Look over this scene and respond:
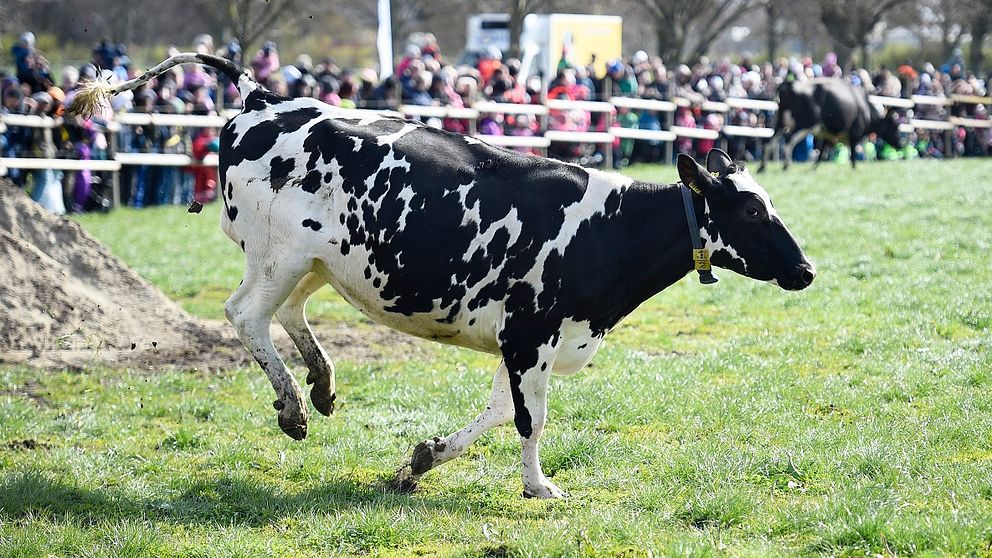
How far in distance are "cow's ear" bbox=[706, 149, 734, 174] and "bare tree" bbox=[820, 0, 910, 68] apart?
1521 inches

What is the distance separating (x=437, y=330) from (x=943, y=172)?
17.4 m

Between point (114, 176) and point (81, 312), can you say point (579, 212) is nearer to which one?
point (81, 312)

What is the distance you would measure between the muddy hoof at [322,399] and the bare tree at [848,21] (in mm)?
39308

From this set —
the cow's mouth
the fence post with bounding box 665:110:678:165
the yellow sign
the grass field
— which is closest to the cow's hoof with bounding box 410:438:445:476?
the grass field

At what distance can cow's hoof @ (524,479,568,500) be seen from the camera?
19.5 feet

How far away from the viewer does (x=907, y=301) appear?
1043 centimetres

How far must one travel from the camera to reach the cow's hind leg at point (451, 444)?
6.09m

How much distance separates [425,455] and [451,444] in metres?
0.16

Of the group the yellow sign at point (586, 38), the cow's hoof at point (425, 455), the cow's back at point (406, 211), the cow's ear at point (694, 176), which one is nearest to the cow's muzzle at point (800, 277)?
the cow's ear at point (694, 176)

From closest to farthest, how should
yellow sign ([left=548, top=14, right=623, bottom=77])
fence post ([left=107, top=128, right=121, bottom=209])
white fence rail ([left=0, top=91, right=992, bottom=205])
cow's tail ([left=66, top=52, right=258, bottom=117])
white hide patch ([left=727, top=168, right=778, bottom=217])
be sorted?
white hide patch ([left=727, top=168, right=778, bottom=217]), cow's tail ([left=66, top=52, right=258, bottom=117]), white fence rail ([left=0, top=91, right=992, bottom=205]), fence post ([left=107, top=128, right=121, bottom=209]), yellow sign ([left=548, top=14, right=623, bottom=77])

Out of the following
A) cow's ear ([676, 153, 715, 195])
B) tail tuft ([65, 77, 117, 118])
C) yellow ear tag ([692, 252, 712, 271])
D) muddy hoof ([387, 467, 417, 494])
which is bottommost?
muddy hoof ([387, 467, 417, 494])

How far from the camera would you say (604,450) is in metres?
6.60

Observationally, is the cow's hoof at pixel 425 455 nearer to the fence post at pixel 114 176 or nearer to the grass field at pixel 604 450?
the grass field at pixel 604 450

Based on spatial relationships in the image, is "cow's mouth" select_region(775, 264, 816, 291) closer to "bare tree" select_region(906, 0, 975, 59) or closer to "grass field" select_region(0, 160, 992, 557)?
"grass field" select_region(0, 160, 992, 557)
